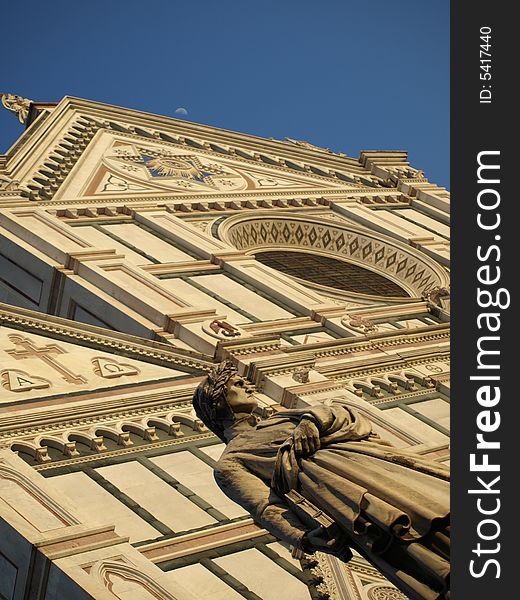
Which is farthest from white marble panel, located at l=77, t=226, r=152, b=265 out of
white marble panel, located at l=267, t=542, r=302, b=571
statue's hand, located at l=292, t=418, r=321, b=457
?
statue's hand, located at l=292, t=418, r=321, b=457

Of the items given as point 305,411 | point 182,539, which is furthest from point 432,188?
point 305,411

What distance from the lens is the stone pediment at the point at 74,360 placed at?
17125mm

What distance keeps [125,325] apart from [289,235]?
8.32 meters

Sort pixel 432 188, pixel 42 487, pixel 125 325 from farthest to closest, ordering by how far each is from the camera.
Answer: pixel 432 188 < pixel 125 325 < pixel 42 487

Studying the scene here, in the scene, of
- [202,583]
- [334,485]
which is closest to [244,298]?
[202,583]

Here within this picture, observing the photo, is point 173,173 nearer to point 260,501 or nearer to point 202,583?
point 202,583

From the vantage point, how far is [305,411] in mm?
8359

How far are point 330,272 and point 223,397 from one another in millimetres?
18695

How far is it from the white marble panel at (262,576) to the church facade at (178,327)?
0.02 meters

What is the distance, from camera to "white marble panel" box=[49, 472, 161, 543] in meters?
13.7

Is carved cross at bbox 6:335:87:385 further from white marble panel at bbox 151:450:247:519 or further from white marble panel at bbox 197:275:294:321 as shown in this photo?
white marble panel at bbox 197:275:294:321

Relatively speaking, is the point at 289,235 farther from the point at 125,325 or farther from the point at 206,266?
the point at 125,325

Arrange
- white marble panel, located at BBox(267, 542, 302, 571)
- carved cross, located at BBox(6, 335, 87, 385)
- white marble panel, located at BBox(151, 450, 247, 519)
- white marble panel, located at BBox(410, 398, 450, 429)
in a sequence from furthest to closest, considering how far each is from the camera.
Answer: white marble panel, located at BBox(410, 398, 450, 429)
carved cross, located at BBox(6, 335, 87, 385)
white marble panel, located at BBox(151, 450, 247, 519)
white marble panel, located at BBox(267, 542, 302, 571)

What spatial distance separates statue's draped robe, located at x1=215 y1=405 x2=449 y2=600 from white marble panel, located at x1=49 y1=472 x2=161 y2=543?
16.0ft
